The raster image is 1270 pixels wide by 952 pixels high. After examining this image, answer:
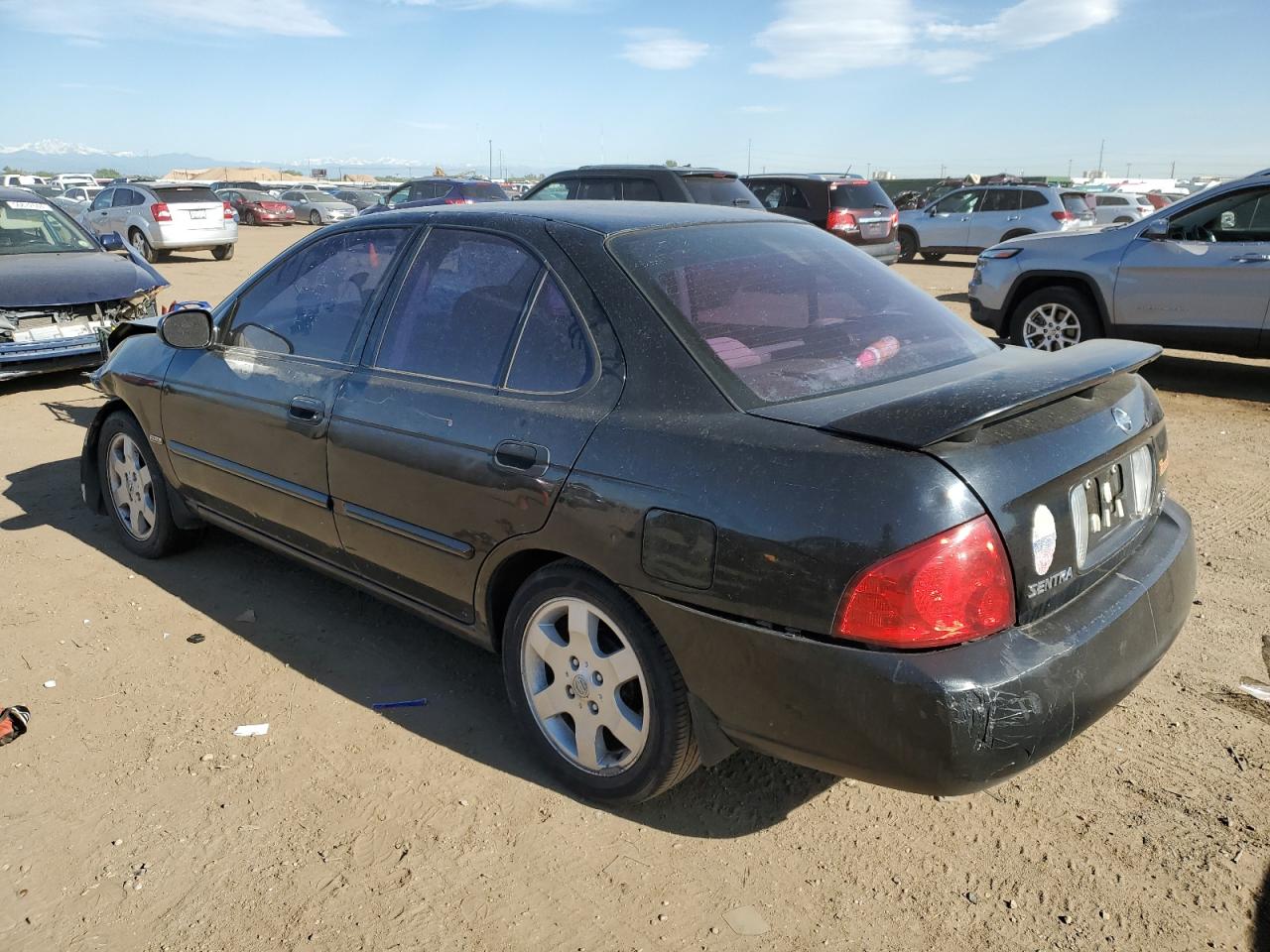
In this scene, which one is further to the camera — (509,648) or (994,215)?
(994,215)

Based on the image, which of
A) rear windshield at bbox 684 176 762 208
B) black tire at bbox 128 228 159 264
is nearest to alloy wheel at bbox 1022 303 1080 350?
rear windshield at bbox 684 176 762 208

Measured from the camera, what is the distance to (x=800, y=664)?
2252 millimetres

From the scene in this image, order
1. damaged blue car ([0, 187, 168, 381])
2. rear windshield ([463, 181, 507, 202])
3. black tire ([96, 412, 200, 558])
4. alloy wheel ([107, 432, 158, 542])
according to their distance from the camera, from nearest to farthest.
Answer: black tire ([96, 412, 200, 558]), alloy wheel ([107, 432, 158, 542]), damaged blue car ([0, 187, 168, 381]), rear windshield ([463, 181, 507, 202])

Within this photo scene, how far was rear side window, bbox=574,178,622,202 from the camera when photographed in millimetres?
11961

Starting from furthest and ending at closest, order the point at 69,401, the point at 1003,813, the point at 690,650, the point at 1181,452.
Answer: the point at 69,401
the point at 1181,452
the point at 1003,813
the point at 690,650

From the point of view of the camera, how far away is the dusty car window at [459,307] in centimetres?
306

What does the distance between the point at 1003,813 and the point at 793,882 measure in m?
0.69

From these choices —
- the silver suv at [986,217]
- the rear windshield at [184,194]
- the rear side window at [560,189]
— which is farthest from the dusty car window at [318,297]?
the rear windshield at [184,194]

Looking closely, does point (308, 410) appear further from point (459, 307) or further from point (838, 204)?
point (838, 204)

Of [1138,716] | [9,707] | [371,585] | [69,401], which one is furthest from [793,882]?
[69,401]

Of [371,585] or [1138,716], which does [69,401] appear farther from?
[1138,716]

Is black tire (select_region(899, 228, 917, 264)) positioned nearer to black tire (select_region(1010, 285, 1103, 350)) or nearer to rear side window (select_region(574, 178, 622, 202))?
rear side window (select_region(574, 178, 622, 202))

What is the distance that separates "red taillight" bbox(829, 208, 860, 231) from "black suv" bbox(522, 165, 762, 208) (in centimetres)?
312

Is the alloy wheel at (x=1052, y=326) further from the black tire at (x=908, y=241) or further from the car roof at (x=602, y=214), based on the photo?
the black tire at (x=908, y=241)
